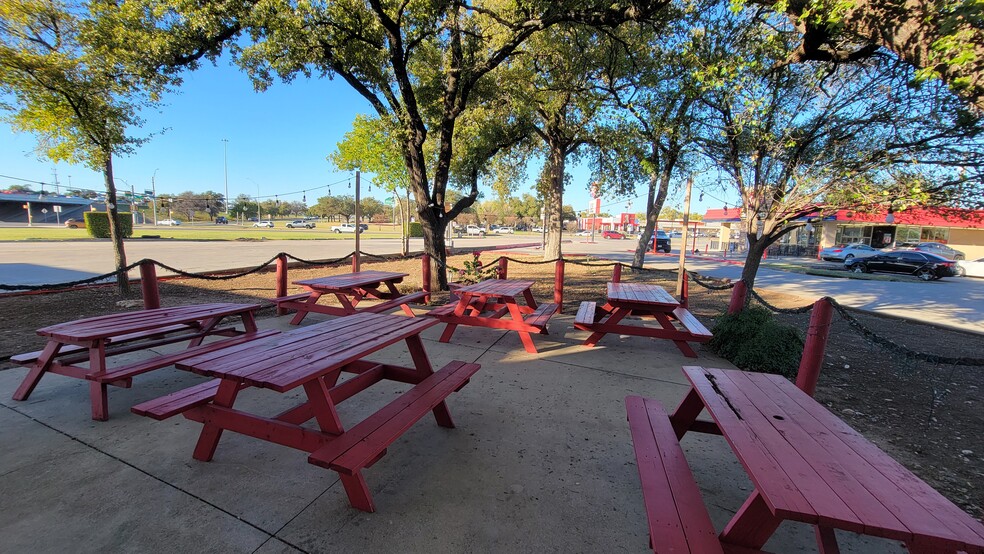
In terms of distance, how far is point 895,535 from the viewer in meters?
1.23

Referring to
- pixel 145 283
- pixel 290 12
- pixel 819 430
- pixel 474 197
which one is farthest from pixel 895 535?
pixel 474 197

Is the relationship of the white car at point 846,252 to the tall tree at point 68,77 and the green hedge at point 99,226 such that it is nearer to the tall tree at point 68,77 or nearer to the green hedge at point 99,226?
the tall tree at point 68,77

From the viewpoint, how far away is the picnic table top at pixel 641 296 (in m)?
4.98

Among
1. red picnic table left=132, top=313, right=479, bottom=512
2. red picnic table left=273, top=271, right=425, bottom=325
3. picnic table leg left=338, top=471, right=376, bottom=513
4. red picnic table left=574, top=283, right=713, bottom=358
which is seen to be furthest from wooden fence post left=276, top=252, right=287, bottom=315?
picnic table leg left=338, top=471, right=376, bottom=513

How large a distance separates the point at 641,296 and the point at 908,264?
23.7 m

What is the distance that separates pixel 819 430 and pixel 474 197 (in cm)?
959

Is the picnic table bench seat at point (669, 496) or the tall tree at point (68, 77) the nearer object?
the picnic table bench seat at point (669, 496)

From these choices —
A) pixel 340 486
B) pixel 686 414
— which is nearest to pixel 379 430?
pixel 340 486

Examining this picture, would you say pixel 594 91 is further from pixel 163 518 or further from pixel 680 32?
pixel 163 518

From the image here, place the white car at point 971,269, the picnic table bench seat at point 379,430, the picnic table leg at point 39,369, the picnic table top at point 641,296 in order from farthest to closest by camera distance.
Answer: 1. the white car at point 971,269
2. the picnic table top at point 641,296
3. the picnic table leg at point 39,369
4. the picnic table bench seat at point 379,430

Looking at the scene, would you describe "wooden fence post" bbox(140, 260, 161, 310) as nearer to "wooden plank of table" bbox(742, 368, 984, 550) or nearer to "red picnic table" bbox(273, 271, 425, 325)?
"red picnic table" bbox(273, 271, 425, 325)

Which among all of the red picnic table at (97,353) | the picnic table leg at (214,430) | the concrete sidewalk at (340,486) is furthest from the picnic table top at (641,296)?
the red picnic table at (97,353)

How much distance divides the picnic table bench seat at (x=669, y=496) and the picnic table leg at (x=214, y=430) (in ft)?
7.76

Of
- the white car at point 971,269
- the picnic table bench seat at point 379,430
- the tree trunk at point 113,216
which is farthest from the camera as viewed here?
the white car at point 971,269
